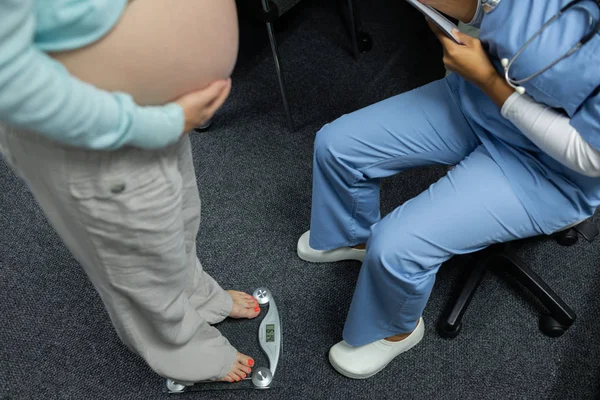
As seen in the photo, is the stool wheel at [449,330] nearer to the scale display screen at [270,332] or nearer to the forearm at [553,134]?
the scale display screen at [270,332]

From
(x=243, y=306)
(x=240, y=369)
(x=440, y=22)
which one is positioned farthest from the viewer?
(x=243, y=306)

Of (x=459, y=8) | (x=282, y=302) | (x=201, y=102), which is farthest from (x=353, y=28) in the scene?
(x=201, y=102)

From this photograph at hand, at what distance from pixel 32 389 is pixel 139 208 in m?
0.82

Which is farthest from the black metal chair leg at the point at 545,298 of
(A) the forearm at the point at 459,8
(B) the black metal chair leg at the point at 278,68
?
(B) the black metal chair leg at the point at 278,68

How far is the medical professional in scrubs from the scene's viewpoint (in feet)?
2.60

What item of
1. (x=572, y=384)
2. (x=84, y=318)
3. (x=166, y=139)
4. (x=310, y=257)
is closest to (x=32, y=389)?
(x=84, y=318)

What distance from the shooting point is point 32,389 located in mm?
1188

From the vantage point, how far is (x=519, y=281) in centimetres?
128

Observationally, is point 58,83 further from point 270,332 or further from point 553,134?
point 270,332

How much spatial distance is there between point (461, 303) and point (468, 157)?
16.7 inches

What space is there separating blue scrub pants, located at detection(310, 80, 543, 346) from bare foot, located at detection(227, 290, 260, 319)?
0.76ft

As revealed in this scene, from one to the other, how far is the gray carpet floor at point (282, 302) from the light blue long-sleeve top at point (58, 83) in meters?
0.83

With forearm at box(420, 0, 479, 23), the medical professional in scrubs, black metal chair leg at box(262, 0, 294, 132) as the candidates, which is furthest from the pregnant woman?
black metal chair leg at box(262, 0, 294, 132)

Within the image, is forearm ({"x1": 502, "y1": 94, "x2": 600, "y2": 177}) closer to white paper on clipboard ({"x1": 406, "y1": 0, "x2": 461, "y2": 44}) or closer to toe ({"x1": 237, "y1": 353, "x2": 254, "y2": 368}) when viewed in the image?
white paper on clipboard ({"x1": 406, "y1": 0, "x2": 461, "y2": 44})
